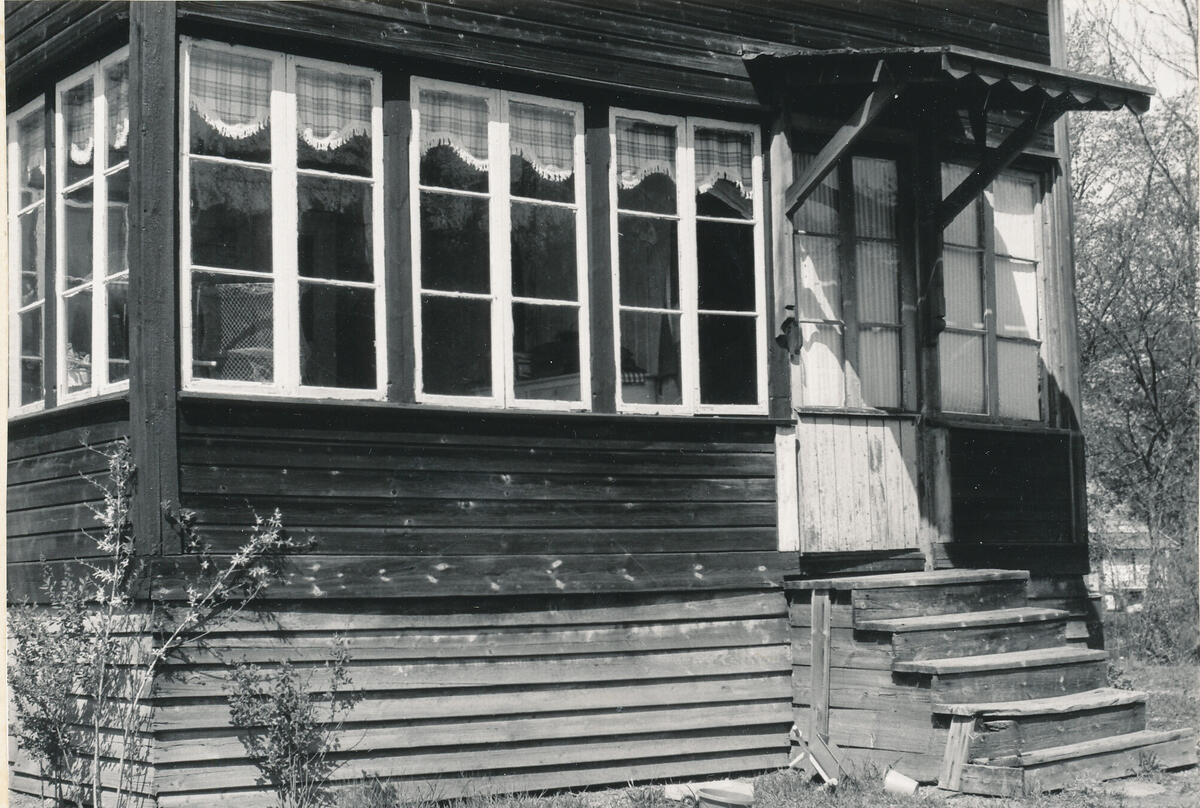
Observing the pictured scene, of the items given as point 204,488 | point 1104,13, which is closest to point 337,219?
point 204,488

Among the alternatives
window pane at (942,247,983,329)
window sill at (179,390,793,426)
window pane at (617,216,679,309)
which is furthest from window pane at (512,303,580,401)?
window pane at (942,247,983,329)

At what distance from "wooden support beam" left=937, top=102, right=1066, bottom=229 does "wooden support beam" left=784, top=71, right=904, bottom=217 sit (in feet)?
3.16

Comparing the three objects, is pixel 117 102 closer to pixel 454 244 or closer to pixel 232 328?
pixel 232 328

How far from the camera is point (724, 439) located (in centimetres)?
863

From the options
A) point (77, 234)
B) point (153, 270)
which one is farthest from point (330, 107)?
point (77, 234)

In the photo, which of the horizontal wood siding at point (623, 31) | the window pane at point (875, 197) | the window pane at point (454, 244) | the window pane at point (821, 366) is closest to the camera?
the horizontal wood siding at point (623, 31)

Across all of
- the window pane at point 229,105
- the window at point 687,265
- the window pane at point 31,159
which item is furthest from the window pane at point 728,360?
the window pane at point 31,159

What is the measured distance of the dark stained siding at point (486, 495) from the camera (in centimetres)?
707

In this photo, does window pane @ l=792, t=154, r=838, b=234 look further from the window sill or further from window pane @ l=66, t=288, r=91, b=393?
window pane @ l=66, t=288, r=91, b=393

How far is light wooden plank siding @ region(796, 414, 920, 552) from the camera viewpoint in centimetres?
893

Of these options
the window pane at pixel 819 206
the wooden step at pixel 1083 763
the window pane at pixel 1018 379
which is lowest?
the wooden step at pixel 1083 763

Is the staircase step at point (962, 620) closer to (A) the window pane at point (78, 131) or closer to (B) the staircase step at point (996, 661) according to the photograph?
(B) the staircase step at point (996, 661)

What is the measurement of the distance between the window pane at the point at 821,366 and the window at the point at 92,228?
4.26m

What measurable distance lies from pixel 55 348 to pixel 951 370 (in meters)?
5.89
